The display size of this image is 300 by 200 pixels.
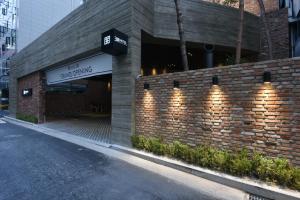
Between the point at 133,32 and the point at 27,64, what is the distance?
515 inches

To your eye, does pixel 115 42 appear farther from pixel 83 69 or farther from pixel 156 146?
pixel 83 69

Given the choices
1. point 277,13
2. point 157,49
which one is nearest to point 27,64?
point 157,49

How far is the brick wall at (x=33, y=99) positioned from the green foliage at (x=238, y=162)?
11.5 m

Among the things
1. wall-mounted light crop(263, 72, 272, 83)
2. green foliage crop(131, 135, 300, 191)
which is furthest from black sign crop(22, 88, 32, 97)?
wall-mounted light crop(263, 72, 272, 83)

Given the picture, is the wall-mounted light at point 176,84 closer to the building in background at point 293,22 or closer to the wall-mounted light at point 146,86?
the wall-mounted light at point 146,86

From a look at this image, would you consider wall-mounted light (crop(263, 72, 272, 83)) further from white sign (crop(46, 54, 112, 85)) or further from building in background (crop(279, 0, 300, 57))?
building in background (crop(279, 0, 300, 57))

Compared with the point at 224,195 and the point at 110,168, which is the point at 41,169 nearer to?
the point at 110,168

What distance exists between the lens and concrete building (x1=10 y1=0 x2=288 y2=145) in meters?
8.48

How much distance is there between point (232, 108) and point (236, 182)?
1.74 meters

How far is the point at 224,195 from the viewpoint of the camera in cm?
475

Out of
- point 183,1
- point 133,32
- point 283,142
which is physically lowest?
point 283,142

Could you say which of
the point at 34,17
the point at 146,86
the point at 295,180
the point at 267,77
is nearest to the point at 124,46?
the point at 146,86

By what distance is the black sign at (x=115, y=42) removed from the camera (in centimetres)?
788

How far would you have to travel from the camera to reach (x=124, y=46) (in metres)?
8.27
